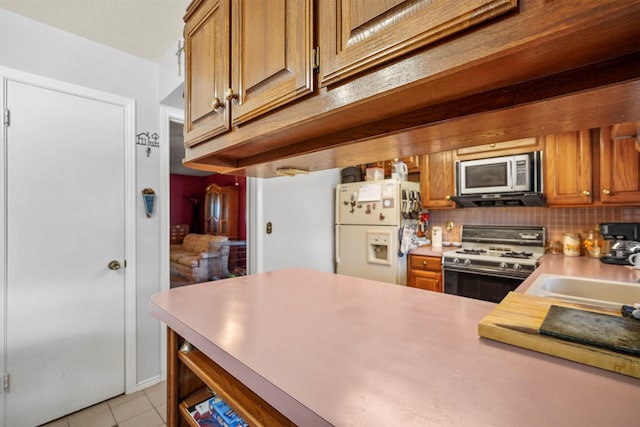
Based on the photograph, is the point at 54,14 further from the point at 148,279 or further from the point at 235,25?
the point at 148,279

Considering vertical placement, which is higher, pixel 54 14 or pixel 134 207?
pixel 54 14

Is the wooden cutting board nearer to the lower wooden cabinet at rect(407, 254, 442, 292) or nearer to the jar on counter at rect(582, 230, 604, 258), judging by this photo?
the lower wooden cabinet at rect(407, 254, 442, 292)

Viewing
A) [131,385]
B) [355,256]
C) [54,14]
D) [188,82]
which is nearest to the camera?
[188,82]

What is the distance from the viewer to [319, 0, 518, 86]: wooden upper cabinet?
481 millimetres

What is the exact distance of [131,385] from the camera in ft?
6.77

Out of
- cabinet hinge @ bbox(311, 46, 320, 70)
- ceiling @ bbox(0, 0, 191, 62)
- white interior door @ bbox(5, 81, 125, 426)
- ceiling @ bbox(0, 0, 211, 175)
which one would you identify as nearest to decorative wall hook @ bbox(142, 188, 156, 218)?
white interior door @ bbox(5, 81, 125, 426)

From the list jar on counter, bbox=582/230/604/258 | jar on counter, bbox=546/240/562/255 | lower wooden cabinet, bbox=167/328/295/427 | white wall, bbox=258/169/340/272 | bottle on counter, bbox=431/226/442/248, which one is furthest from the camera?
bottle on counter, bbox=431/226/442/248

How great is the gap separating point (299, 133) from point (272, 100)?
14cm

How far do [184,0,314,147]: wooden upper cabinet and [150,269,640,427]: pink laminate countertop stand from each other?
0.63 metres

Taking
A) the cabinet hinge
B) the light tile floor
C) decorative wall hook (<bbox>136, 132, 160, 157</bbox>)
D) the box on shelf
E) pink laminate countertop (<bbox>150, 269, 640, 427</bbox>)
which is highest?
decorative wall hook (<bbox>136, 132, 160, 157</bbox>)

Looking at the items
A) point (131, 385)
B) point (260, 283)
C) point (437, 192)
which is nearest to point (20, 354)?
point (131, 385)

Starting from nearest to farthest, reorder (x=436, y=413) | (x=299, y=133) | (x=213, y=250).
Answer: (x=436, y=413) < (x=299, y=133) < (x=213, y=250)

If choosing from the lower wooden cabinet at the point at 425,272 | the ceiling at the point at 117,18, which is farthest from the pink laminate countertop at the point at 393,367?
the lower wooden cabinet at the point at 425,272

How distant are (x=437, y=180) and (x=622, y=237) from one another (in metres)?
1.39
